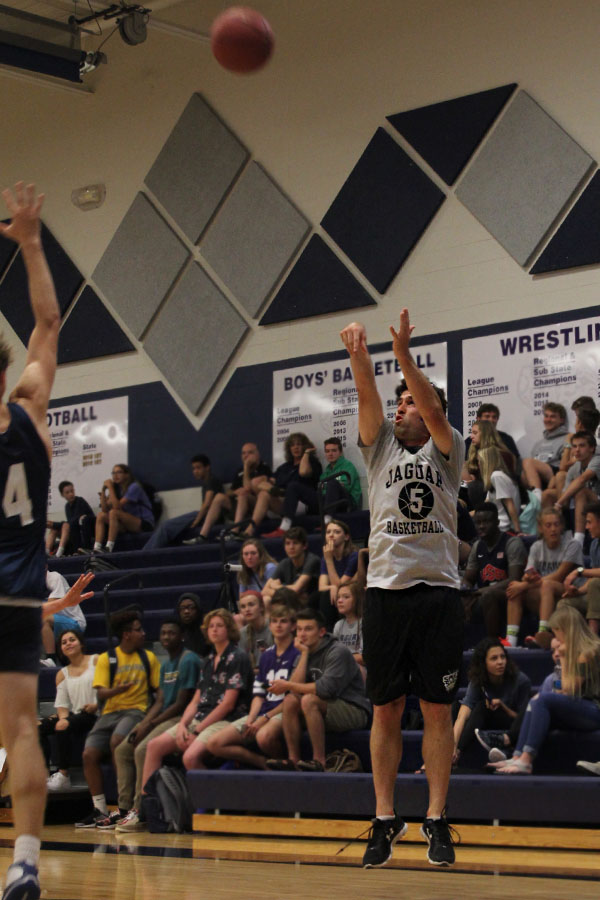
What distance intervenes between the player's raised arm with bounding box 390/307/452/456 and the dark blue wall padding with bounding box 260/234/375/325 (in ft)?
28.7

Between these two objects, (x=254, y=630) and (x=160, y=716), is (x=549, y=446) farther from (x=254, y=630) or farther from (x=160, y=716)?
(x=160, y=716)

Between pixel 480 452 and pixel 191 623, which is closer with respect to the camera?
pixel 191 623

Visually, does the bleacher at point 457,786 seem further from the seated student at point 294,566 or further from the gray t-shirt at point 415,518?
the gray t-shirt at point 415,518

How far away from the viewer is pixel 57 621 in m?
11.1

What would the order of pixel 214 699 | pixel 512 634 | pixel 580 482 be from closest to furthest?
pixel 214 699 → pixel 512 634 → pixel 580 482

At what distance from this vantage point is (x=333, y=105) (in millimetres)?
14000

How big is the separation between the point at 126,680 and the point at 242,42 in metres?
5.06

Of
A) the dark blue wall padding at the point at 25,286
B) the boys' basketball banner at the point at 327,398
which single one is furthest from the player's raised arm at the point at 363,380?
the dark blue wall padding at the point at 25,286

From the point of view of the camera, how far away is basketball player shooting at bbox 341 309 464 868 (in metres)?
4.79

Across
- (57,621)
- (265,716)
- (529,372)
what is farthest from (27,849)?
(529,372)

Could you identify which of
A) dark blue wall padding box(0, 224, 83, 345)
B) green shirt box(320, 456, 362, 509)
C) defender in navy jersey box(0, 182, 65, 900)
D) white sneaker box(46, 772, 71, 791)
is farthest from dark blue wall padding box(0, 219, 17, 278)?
defender in navy jersey box(0, 182, 65, 900)

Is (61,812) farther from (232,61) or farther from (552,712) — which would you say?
(232,61)

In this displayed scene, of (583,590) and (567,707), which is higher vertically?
(583,590)

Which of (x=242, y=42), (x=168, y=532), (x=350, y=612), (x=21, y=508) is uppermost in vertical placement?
(x=242, y=42)
